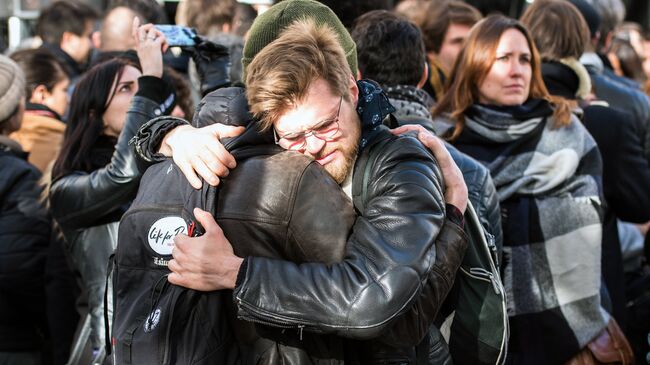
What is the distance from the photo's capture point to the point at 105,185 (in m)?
3.59

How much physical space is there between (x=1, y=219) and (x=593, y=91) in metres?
3.51

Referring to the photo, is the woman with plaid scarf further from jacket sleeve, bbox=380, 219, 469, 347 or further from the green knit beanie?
jacket sleeve, bbox=380, 219, 469, 347

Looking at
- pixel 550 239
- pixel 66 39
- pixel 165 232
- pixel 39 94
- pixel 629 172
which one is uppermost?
pixel 165 232

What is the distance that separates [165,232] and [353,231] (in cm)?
50

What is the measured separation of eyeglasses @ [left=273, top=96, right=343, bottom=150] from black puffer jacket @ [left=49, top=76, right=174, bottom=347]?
1.38 metres

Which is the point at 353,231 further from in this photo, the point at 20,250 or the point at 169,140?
the point at 20,250

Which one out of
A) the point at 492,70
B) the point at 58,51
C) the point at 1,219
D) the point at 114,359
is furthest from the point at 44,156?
the point at 114,359

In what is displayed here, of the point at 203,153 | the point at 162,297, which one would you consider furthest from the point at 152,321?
the point at 203,153

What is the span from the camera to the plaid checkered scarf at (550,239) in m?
3.86

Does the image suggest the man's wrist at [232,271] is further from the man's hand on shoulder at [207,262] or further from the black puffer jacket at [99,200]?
the black puffer jacket at [99,200]

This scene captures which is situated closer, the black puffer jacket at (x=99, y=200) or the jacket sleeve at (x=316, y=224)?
the jacket sleeve at (x=316, y=224)

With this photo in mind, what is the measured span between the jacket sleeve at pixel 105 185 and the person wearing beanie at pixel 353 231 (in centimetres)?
108

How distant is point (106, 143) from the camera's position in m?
4.03

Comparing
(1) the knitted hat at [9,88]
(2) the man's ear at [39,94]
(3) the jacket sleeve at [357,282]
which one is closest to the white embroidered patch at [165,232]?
(3) the jacket sleeve at [357,282]
